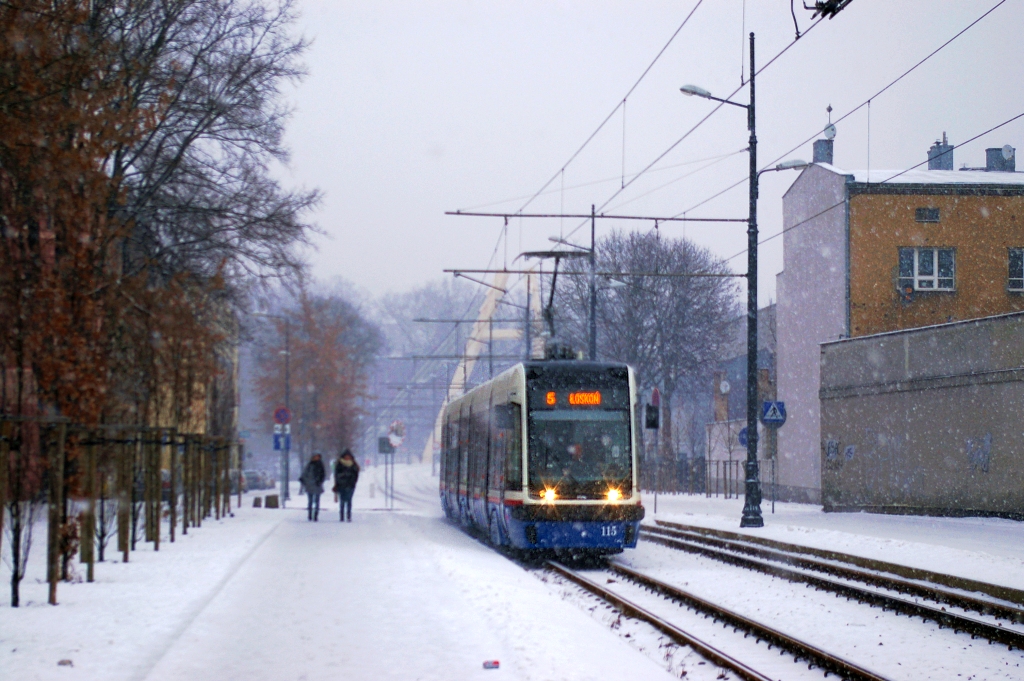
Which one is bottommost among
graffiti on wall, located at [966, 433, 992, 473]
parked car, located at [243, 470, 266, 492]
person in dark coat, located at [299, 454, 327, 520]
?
parked car, located at [243, 470, 266, 492]

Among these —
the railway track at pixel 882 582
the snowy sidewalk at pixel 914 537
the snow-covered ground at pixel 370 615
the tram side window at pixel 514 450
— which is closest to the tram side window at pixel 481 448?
the snow-covered ground at pixel 370 615

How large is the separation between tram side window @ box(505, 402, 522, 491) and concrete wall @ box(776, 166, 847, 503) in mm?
22854

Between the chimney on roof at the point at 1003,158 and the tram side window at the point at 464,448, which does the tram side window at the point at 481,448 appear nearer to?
the tram side window at the point at 464,448

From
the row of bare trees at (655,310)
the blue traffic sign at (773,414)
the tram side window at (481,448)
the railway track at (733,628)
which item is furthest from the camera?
the row of bare trees at (655,310)

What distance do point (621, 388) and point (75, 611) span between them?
364 inches

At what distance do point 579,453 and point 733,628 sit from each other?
21.6 ft

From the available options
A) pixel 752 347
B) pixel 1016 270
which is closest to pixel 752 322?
pixel 752 347

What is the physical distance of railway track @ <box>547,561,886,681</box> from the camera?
940 centimetres

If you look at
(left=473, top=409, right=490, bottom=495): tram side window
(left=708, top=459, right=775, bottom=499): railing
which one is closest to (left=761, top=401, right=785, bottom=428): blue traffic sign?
(left=473, top=409, right=490, bottom=495): tram side window

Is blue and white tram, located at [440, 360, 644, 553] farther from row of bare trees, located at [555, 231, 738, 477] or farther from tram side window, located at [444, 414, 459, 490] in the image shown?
row of bare trees, located at [555, 231, 738, 477]

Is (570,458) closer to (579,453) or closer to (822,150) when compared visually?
(579,453)

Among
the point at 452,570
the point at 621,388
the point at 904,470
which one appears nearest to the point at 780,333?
the point at 904,470

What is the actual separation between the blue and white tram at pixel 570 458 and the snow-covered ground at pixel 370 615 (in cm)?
75

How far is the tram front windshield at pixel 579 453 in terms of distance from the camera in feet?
59.8
